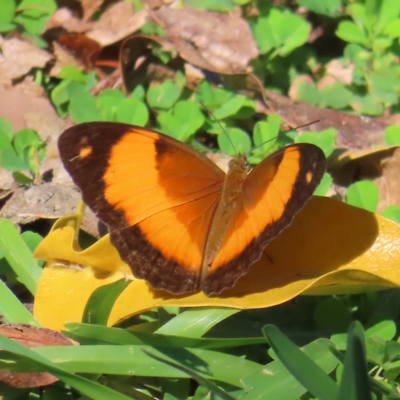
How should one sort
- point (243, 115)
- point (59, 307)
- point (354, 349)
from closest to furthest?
point (354, 349)
point (59, 307)
point (243, 115)

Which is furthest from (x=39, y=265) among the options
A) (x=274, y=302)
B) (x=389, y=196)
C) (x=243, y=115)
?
(x=389, y=196)

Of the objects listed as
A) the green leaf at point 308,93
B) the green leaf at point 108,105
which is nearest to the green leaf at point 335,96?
the green leaf at point 308,93

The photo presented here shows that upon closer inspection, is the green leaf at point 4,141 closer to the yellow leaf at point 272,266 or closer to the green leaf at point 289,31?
the yellow leaf at point 272,266

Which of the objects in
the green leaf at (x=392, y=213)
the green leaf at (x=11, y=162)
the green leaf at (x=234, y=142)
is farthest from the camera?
the green leaf at (x=234, y=142)

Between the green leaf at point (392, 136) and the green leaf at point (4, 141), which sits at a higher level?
the green leaf at point (4, 141)

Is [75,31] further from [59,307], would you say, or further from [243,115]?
[59,307]

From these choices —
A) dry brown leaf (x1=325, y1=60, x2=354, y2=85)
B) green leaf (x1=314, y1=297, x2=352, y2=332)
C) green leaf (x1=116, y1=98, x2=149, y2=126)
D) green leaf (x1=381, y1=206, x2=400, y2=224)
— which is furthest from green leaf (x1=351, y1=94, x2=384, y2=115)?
green leaf (x1=314, y1=297, x2=352, y2=332)

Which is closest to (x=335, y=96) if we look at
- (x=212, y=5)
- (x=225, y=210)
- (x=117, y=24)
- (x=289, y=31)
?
(x=289, y=31)
